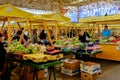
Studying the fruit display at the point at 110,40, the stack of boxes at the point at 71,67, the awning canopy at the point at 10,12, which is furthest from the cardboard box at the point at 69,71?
the fruit display at the point at 110,40

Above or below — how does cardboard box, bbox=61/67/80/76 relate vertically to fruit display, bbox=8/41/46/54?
below

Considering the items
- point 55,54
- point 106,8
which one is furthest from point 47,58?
point 106,8

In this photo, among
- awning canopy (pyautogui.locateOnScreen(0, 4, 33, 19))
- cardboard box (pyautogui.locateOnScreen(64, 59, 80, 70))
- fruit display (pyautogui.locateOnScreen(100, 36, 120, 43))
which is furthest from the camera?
fruit display (pyautogui.locateOnScreen(100, 36, 120, 43))

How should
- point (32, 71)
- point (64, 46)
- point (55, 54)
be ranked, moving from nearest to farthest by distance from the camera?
point (55, 54) → point (32, 71) → point (64, 46)

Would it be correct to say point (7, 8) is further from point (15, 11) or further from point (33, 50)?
point (33, 50)

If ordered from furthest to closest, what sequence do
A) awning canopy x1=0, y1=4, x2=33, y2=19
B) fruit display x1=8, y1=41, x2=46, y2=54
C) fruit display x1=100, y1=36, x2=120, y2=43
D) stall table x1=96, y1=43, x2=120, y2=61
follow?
fruit display x1=100, y1=36, x2=120, y2=43 → stall table x1=96, y1=43, x2=120, y2=61 → awning canopy x1=0, y1=4, x2=33, y2=19 → fruit display x1=8, y1=41, x2=46, y2=54

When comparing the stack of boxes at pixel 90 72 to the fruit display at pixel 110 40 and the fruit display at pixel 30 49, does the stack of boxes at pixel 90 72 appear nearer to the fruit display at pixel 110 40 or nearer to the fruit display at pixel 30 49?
the fruit display at pixel 30 49

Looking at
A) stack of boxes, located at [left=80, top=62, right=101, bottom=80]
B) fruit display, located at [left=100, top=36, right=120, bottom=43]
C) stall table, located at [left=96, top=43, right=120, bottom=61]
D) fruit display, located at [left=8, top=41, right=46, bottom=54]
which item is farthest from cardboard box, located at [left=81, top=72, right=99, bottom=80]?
fruit display, located at [left=100, top=36, right=120, bottom=43]

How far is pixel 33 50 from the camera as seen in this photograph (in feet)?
13.5

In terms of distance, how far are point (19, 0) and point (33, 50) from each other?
62.8 ft

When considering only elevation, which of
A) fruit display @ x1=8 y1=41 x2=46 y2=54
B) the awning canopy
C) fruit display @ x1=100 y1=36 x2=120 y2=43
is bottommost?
fruit display @ x1=100 y1=36 x2=120 y2=43

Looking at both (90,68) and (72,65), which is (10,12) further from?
(90,68)

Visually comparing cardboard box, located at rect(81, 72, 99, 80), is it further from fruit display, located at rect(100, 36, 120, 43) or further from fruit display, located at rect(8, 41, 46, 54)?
fruit display, located at rect(100, 36, 120, 43)

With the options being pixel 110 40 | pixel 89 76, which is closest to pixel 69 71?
pixel 89 76
